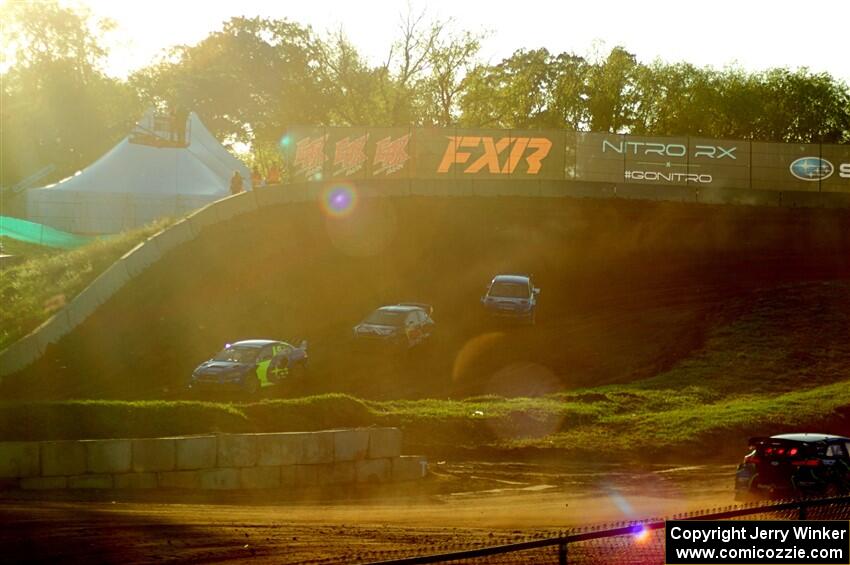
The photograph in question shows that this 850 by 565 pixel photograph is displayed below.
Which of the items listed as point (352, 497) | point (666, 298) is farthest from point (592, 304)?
point (352, 497)

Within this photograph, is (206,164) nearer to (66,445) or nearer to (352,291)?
(352,291)

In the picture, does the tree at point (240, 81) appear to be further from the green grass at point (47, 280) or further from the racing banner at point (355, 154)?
the green grass at point (47, 280)

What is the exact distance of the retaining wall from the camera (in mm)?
42188

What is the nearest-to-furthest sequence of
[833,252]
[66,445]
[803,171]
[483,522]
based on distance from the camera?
[483,522]
[66,445]
[833,252]
[803,171]

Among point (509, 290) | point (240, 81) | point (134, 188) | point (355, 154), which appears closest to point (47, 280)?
point (509, 290)

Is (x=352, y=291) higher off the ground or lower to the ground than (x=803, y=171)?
lower

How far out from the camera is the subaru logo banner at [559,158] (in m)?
57.9

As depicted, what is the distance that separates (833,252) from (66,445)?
42255mm

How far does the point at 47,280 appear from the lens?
4325 centimetres

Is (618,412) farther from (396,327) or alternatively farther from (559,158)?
(559,158)

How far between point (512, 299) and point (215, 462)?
24.6 metres

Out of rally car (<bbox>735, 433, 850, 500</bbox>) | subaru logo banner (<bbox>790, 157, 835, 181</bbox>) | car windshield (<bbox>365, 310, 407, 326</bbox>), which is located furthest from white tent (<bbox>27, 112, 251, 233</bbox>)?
Result: rally car (<bbox>735, 433, 850, 500</bbox>)

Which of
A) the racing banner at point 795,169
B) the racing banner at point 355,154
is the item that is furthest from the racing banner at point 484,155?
the racing banner at point 795,169

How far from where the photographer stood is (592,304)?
47.7 meters
